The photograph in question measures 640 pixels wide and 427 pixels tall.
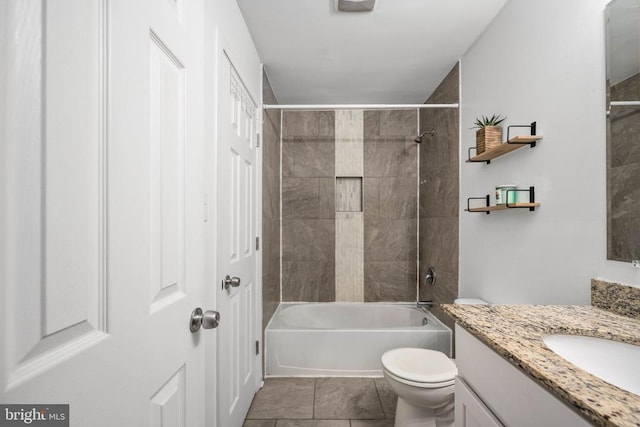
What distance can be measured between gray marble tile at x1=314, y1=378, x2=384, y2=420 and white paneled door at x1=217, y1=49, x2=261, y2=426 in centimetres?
47

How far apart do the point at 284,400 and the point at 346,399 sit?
420mm

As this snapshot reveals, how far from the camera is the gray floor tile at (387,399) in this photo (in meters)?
2.00

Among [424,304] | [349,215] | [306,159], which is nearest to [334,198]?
[349,215]

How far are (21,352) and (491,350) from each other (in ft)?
3.27

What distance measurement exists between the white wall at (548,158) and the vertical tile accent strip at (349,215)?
1334 millimetres

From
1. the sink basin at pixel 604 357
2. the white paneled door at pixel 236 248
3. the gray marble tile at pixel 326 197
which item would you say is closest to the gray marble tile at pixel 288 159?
the gray marble tile at pixel 326 197

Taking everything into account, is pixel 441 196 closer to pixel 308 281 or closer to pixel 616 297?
pixel 308 281

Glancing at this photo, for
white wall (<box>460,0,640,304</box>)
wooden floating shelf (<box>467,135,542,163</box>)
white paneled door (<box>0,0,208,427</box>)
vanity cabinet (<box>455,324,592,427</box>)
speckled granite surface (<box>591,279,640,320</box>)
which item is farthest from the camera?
wooden floating shelf (<box>467,135,542,163</box>)

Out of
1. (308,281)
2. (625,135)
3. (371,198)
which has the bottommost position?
(308,281)

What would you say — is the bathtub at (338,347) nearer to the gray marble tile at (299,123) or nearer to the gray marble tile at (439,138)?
the gray marble tile at (439,138)

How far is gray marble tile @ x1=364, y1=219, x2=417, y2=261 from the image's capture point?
3246 millimetres

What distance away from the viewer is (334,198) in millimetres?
3291

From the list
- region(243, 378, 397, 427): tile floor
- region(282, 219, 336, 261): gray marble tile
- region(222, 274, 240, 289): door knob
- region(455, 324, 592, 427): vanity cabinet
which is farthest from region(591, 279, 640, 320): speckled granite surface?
region(282, 219, 336, 261): gray marble tile

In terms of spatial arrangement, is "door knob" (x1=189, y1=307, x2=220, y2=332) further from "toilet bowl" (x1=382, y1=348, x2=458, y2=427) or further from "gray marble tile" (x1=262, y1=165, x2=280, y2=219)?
"gray marble tile" (x1=262, y1=165, x2=280, y2=219)
